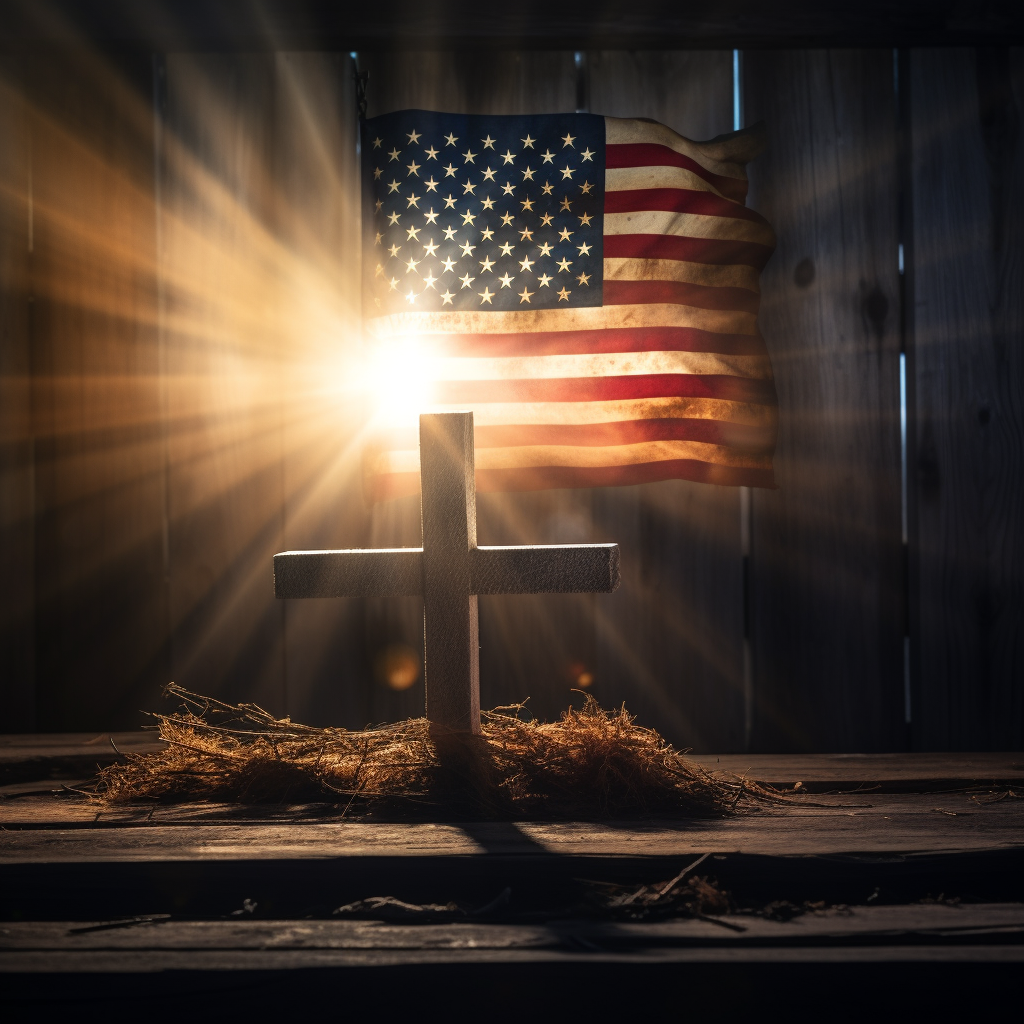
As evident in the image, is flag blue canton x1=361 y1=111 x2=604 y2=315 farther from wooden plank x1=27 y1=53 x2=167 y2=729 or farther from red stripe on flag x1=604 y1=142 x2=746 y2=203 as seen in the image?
wooden plank x1=27 y1=53 x2=167 y2=729

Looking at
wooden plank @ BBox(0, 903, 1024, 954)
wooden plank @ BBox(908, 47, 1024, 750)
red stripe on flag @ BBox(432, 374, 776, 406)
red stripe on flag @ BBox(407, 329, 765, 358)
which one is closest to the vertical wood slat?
red stripe on flag @ BBox(432, 374, 776, 406)

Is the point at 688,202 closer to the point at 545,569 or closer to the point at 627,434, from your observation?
the point at 627,434

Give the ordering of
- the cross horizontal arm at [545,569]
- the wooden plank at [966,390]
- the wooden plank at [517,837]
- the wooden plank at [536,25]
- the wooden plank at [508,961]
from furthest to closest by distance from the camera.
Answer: the wooden plank at [966,390]
the wooden plank at [536,25]
the cross horizontal arm at [545,569]
the wooden plank at [517,837]
the wooden plank at [508,961]

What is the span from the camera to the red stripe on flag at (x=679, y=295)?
2.28 m

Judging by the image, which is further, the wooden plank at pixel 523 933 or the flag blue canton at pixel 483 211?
the flag blue canton at pixel 483 211

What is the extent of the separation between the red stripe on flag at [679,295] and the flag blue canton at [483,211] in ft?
0.20

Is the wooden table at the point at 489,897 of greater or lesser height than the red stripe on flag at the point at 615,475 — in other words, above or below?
below

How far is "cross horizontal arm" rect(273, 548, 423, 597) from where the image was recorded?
1556 mm

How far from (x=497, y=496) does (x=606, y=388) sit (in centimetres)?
42

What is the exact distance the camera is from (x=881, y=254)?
7.54 feet

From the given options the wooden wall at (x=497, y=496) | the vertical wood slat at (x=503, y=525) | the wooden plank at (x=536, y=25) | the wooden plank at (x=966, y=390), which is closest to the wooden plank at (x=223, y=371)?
the wooden wall at (x=497, y=496)

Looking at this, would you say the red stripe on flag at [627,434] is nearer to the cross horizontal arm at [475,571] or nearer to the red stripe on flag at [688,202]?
the red stripe on flag at [688,202]

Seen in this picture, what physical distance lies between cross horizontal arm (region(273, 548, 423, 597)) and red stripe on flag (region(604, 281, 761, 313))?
1.08m

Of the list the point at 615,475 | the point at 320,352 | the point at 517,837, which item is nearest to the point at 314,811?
the point at 517,837
